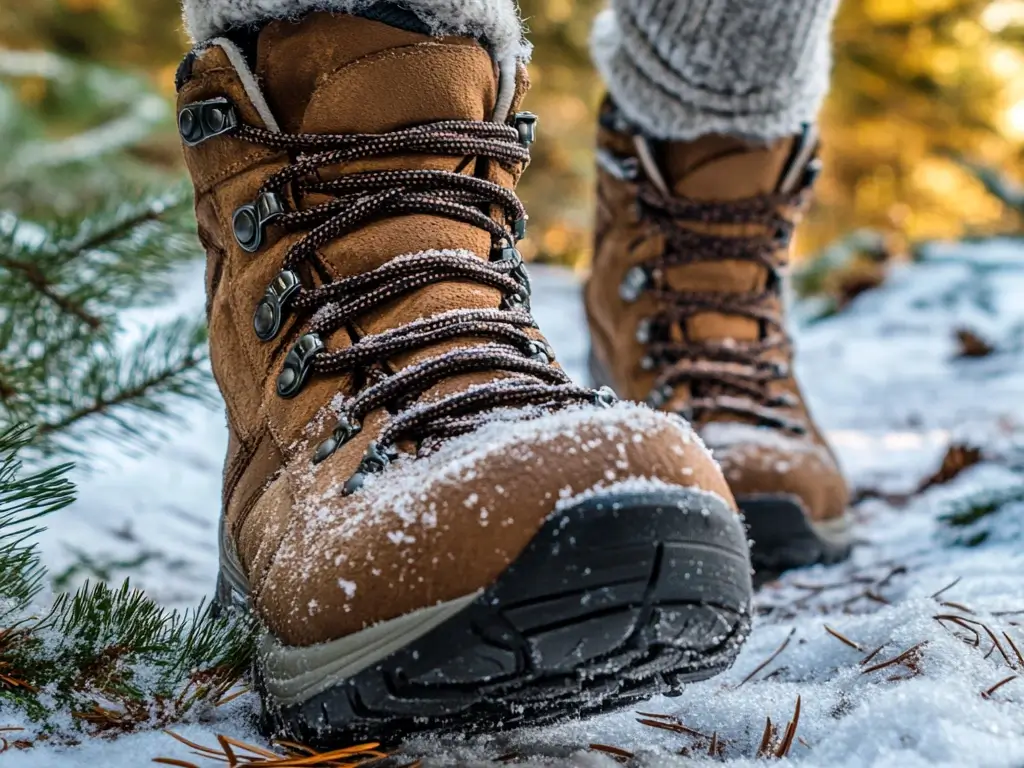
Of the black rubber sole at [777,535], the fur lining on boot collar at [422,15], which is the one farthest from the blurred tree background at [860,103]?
the fur lining on boot collar at [422,15]

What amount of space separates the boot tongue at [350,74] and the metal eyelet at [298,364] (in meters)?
0.21

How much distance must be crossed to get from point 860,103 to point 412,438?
745 centimetres

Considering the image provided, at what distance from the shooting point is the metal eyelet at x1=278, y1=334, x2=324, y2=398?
3.10 feet

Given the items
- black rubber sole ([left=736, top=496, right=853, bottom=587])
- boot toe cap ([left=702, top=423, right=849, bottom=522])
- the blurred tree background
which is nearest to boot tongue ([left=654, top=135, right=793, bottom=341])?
boot toe cap ([left=702, top=423, right=849, bottom=522])

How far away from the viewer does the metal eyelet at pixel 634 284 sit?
175cm

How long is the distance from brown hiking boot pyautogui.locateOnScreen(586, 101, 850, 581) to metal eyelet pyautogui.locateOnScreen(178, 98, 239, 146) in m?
0.89

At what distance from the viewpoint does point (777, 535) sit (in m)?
1.57

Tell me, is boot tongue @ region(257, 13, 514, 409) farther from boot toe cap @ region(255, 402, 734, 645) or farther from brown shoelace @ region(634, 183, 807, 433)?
brown shoelace @ region(634, 183, 807, 433)

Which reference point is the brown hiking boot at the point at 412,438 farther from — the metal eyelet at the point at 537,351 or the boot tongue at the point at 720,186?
the boot tongue at the point at 720,186

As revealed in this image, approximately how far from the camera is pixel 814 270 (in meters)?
4.76

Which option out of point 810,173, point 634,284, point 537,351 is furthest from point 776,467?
point 537,351

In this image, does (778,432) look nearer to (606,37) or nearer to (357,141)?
(606,37)

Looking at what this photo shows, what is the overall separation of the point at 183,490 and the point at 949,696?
142 cm

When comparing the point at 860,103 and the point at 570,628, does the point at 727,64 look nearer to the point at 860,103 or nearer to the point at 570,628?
the point at 570,628
